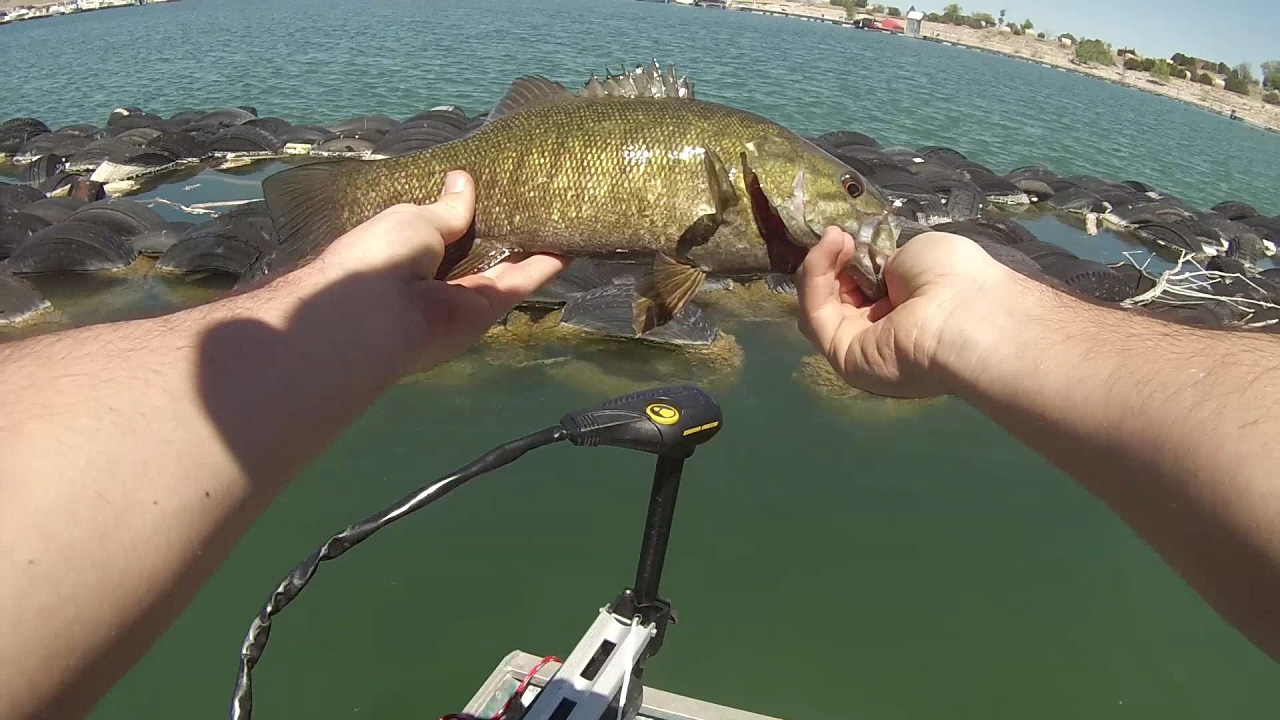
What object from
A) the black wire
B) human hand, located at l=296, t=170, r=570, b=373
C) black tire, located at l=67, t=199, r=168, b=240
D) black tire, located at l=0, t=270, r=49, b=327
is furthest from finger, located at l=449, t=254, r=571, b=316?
black tire, located at l=67, t=199, r=168, b=240

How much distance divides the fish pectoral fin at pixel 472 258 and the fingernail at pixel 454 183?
7.8 inches

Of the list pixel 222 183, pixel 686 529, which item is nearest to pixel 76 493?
pixel 686 529

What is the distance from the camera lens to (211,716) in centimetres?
482

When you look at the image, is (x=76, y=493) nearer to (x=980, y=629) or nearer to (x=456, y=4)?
(x=980, y=629)

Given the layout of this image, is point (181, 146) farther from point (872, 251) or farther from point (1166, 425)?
point (1166, 425)

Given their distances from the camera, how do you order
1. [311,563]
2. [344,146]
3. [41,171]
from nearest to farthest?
1. [311,563]
2. [41,171]
3. [344,146]

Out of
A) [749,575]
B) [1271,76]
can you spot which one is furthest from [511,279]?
[1271,76]

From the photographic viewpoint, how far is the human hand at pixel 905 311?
8.26 feet

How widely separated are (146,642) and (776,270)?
247cm

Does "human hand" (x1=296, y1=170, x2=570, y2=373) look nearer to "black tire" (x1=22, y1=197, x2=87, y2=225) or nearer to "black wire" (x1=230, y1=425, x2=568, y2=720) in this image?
"black wire" (x1=230, y1=425, x2=568, y2=720)

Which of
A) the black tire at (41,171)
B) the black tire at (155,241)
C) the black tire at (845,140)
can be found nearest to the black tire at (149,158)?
the black tire at (41,171)

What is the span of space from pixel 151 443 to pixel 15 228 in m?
13.5

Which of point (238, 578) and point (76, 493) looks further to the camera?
point (238, 578)

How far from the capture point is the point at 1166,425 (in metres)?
1.61
